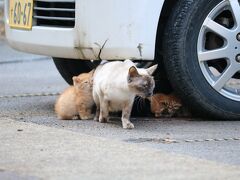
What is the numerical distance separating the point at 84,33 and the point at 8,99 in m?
1.63

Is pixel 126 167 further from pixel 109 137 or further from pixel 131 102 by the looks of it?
pixel 131 102

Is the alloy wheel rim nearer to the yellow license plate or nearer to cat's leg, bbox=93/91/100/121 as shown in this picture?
cat's leg, bbox=93/91/100/121

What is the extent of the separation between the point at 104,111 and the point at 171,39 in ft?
2.34

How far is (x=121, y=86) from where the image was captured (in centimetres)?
663

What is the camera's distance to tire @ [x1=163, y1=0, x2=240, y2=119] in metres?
6.77

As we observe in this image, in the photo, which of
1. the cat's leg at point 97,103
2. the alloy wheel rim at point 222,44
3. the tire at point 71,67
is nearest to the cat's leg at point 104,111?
the cat's leg at point 97,103

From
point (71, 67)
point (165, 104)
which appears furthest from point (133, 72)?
point (71, 67)

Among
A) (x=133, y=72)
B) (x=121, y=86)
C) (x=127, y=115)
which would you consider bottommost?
(x=127, y=115)

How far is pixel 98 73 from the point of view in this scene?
6895mm

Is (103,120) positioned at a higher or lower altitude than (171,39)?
lower

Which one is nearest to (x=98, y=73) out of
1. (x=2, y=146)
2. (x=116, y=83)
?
(x=116, y=83)

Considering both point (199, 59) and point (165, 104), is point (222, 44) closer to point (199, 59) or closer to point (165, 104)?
point (199, 59)

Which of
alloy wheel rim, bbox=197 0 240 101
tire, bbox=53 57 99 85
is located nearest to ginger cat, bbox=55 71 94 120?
tire, bbox=53 57 99 85

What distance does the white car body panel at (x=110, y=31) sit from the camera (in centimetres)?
665
